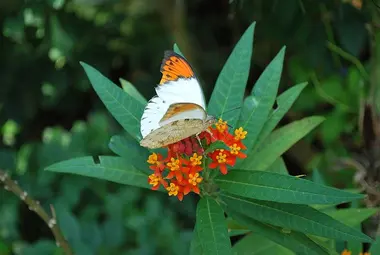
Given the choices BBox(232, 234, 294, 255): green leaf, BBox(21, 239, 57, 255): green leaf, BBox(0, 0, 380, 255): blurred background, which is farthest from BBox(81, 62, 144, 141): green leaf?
BBox(21, 239, 57, 255): green leaf

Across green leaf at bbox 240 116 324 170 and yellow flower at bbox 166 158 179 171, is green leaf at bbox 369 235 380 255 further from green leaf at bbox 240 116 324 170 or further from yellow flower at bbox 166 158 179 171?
yellow flower at bbox 166 158 179 171

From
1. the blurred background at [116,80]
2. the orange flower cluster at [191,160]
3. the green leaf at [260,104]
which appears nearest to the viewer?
the orange flower cluster at [191,160]

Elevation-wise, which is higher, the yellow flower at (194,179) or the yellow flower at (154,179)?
the yellow flower at (154,179)

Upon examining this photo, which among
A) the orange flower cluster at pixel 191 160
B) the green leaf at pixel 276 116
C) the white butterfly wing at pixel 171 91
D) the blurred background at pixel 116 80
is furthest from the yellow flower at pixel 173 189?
the blurred background at pixel 116 80

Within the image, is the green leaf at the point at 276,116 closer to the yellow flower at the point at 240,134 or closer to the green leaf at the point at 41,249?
the yellow flower at the point at 240,134

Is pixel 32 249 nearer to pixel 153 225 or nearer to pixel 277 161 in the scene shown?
pixel 153 225

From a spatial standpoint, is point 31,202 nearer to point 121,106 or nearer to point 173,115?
point 121,106
